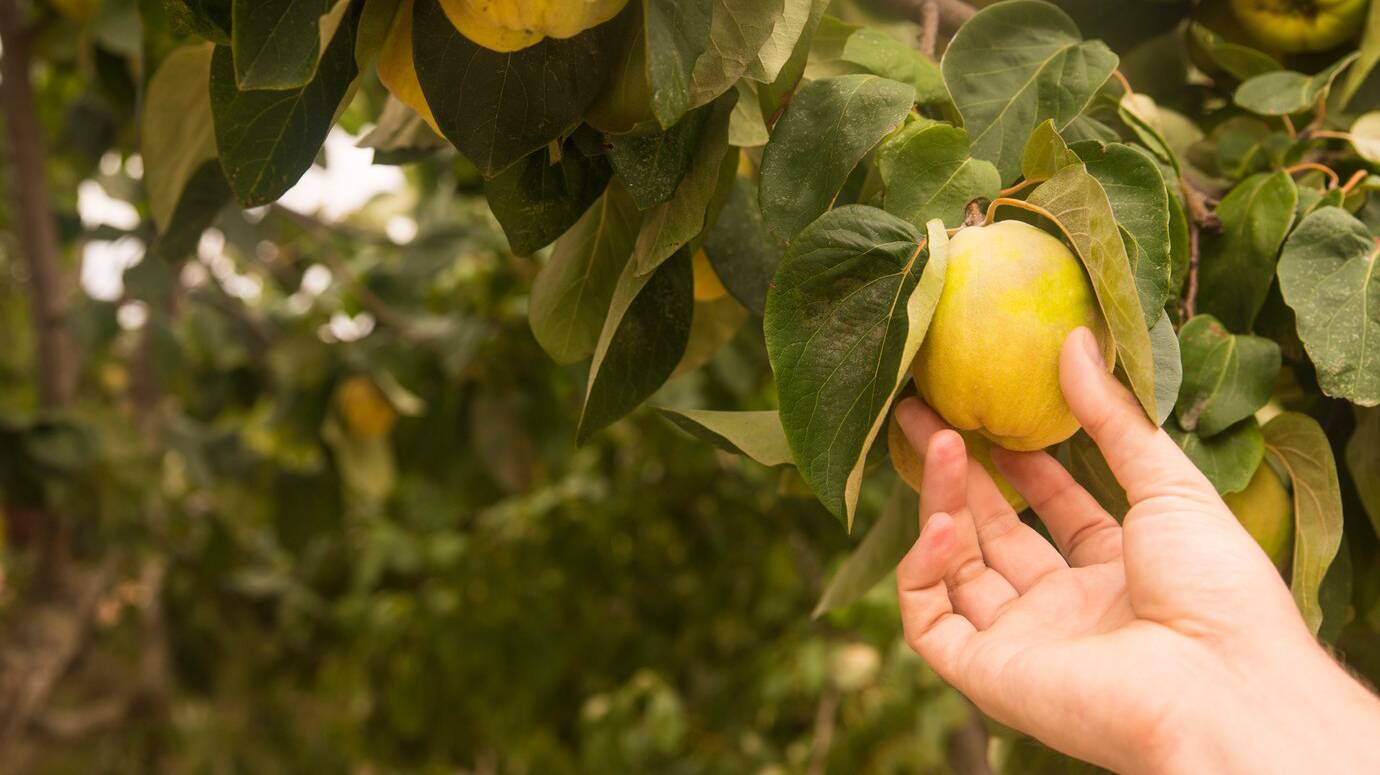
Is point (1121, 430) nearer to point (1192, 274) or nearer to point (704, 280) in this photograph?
point (1192, 274)

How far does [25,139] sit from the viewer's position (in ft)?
5.12

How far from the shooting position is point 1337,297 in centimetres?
60

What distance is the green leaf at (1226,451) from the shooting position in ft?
1.96

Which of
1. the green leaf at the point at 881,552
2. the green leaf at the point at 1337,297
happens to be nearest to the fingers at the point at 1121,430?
the green leaf at the point at 1337,297

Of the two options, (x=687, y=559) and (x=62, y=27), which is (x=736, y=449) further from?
(x=687, y=559)

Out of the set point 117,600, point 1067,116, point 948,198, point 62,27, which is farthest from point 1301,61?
point 117,600

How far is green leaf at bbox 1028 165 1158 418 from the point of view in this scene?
1.56 feet

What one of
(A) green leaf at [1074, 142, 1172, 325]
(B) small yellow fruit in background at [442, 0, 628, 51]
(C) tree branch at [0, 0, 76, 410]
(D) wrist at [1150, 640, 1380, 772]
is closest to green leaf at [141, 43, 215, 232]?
(B) small yellow fruit in background at [442, 0, 628, 51]

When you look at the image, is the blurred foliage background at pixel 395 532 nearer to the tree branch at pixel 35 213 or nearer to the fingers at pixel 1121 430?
the tree branch at pixel 35 213

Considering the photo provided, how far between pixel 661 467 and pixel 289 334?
30.1 inches

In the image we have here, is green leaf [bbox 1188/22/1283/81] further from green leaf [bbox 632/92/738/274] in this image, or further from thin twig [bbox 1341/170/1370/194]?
green leaf [bbox 632/92/738/274]

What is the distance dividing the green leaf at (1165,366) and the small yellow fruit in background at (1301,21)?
436 mm

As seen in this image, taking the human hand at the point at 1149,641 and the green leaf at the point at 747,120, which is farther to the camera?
the green leaf at the point at 747,120

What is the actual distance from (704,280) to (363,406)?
1101 mm
